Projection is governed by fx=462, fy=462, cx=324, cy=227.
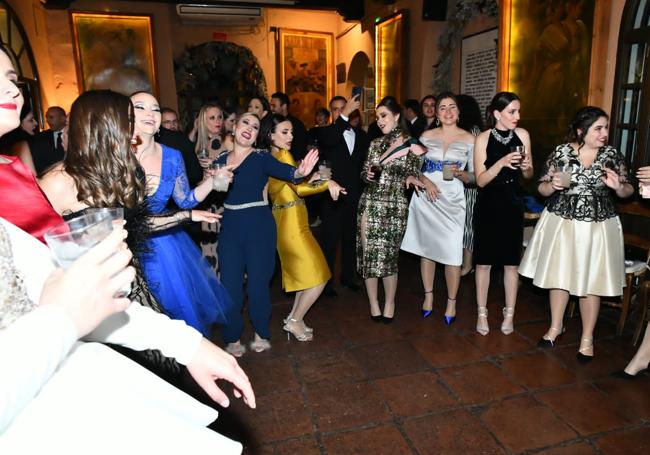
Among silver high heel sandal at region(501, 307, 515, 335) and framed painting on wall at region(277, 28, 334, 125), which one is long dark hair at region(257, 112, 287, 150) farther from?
framed painting on wall at region(277, 28, 334, 125)

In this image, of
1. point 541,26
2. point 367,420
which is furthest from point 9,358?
point 541,26

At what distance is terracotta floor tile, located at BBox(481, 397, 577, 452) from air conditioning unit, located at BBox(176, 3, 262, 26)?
9669 mm

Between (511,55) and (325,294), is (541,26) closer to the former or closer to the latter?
(511,55)

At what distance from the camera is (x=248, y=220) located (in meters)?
3.17

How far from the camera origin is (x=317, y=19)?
1130 cm

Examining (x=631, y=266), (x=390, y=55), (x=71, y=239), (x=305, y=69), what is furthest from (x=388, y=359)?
(x=305, y=69)

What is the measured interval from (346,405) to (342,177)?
236cm

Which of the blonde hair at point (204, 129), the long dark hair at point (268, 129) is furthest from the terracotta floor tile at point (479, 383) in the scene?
the blonde hair at point (204, 129)

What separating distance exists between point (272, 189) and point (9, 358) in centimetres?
292

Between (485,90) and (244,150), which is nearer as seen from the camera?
(244,150)

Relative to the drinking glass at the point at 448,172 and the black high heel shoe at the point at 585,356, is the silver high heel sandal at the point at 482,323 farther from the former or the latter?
the drinking glass at the point at 448,172

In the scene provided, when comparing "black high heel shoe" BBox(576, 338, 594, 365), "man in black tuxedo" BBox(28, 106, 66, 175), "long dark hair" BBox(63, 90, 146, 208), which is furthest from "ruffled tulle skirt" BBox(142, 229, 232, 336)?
"man in black tuxedo" BBox(28, 106, 66, 175)

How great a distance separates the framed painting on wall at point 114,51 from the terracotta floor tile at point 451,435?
359 inches

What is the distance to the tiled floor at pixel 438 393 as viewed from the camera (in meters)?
2.42
